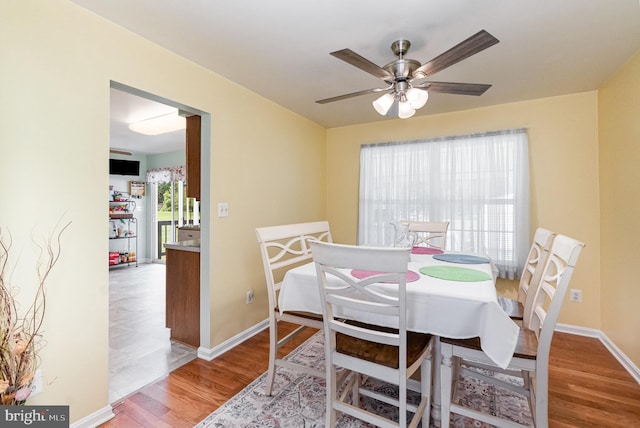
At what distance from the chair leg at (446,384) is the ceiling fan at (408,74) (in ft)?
4.53

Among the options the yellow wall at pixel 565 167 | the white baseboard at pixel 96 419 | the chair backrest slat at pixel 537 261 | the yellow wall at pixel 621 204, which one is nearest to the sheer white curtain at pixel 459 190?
the yellow wall at pixel 565 167

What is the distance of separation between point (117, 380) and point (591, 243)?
159 inches

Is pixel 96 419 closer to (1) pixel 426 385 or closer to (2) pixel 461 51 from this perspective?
(1) pixel 426 385

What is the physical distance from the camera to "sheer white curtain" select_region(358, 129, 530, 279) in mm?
2941

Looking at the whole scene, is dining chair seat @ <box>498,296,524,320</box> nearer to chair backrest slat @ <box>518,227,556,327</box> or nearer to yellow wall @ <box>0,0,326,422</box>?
chair backrest slat @ <box>518,227,556,327</box>

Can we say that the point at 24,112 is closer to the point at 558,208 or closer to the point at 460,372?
the point at 460,372

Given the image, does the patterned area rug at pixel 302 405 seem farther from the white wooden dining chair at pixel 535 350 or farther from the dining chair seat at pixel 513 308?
the dining chair seat at pixel 513 308

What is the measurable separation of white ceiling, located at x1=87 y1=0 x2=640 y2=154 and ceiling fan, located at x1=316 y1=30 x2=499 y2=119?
25 centimetres

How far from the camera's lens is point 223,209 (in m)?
2.44

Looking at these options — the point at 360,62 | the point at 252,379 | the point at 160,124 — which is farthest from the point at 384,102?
the point at 160,124

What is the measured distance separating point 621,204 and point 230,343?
3.33 m

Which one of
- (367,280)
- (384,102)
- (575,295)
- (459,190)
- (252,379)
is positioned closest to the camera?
(367,280)

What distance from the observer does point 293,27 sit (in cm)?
176

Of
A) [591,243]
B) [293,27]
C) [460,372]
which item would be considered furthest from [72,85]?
[591,243]
